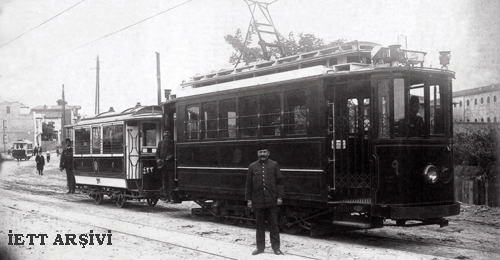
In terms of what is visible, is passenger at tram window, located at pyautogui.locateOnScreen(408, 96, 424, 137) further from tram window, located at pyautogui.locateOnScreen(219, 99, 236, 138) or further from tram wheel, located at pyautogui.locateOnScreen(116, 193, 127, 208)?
tram wheel, located at pyautogui.locateOnScreen(116, 193, 127, 208)

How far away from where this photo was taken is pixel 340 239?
1055 cm

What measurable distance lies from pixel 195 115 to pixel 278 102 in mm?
3335

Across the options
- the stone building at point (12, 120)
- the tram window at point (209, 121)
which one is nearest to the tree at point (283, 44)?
the tram window at point (209, 121)

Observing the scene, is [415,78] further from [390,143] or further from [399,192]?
[399,192]

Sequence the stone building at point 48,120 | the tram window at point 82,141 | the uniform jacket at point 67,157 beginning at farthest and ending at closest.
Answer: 1. the uniform jacket at point 67,157
2. the tram window at point 82,141
3. the stone building at point 48,120

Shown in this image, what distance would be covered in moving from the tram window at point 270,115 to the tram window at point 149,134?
19.6ft

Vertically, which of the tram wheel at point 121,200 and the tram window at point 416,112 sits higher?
the tram window at point 416,112

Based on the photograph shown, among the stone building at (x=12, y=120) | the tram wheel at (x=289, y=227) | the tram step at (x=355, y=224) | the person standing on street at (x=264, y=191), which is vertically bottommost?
the tram wheel at (x=289, y=227)

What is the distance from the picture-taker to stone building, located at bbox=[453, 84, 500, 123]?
55.2ft

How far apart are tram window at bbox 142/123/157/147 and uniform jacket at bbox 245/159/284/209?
7915 mm

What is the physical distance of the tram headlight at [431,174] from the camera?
9367mm

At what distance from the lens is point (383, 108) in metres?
9.51

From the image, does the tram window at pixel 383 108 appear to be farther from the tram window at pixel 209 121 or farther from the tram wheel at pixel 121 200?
the tram wheel at pixel 121 200

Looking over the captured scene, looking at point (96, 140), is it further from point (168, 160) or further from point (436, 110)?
point (436, 110)
